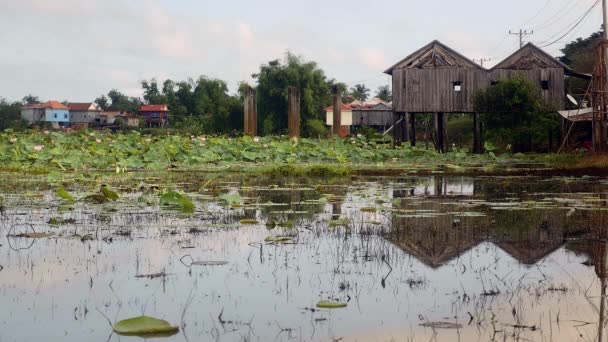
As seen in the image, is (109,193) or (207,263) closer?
(207,263)

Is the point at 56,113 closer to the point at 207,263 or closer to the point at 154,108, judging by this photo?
the point at 154,108

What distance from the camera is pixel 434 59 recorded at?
3198cm

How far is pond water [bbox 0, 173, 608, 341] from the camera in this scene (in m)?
4.32

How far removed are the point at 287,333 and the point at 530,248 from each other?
3.49 metres

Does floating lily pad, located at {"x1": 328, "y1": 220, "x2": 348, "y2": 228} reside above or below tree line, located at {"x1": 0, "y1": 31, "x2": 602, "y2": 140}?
below

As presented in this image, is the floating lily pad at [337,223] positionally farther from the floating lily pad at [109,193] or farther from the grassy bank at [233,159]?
the grassy bank at [233,159]

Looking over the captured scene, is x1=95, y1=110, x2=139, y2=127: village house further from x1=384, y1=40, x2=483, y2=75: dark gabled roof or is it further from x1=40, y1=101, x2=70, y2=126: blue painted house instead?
x1=384, y1=40, x2=483, y2=75: dark gabled roof

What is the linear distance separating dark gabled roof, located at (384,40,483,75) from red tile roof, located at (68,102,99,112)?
236ft

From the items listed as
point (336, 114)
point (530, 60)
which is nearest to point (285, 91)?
point (336, 114)

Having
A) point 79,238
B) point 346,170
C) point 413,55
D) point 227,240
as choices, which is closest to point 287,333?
point 227,240

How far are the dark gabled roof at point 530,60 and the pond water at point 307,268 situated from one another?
71.9 feet

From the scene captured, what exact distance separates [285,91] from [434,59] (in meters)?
25.1

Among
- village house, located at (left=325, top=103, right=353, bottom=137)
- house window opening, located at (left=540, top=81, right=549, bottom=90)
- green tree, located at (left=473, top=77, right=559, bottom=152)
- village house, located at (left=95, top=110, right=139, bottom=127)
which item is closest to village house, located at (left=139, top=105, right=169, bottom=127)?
village house, located at (left=95, top=110, right=139, bottom=127)

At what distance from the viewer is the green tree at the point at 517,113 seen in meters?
28.2
